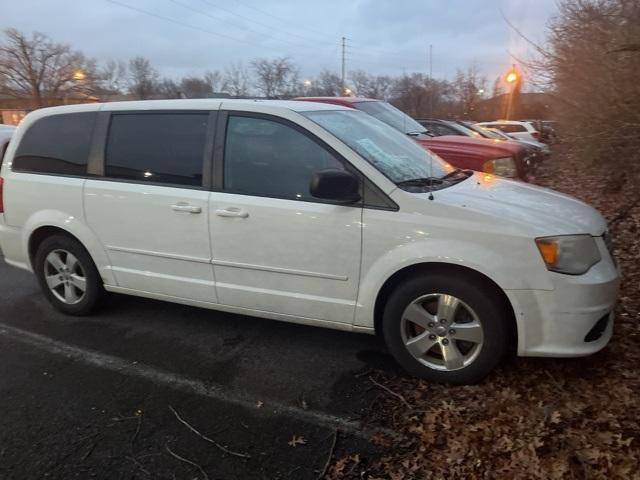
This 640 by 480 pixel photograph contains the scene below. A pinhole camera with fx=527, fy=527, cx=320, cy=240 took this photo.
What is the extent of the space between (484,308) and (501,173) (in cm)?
404

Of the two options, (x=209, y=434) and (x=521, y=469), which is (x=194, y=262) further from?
(x=521, y=469)

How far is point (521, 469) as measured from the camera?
2.56 m

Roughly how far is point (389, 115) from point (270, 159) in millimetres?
4532

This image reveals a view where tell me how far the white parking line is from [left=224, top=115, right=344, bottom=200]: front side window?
52.8 inches

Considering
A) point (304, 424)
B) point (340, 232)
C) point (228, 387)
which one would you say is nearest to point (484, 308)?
point (340, 232)

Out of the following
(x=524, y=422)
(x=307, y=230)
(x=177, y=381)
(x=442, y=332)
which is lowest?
(x=177, y=381)

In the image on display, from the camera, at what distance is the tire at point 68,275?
447cm

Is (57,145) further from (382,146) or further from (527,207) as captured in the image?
(527,207)

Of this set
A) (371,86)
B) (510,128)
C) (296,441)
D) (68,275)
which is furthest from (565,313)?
(371,86)

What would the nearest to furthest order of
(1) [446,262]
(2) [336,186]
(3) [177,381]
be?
(1) [446,262] < (2) [336,186] < (3) [177,381]

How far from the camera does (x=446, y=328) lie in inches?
129

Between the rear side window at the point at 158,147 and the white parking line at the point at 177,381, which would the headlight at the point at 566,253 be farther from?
the rear side window at the point at 158,147

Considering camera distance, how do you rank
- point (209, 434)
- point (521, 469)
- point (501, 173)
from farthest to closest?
point (501, 173)
point (209, 434)
point (521, 469)

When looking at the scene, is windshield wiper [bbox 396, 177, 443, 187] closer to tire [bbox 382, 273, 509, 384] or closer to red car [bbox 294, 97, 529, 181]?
tire [bbox 382, 273, 509, 384]
